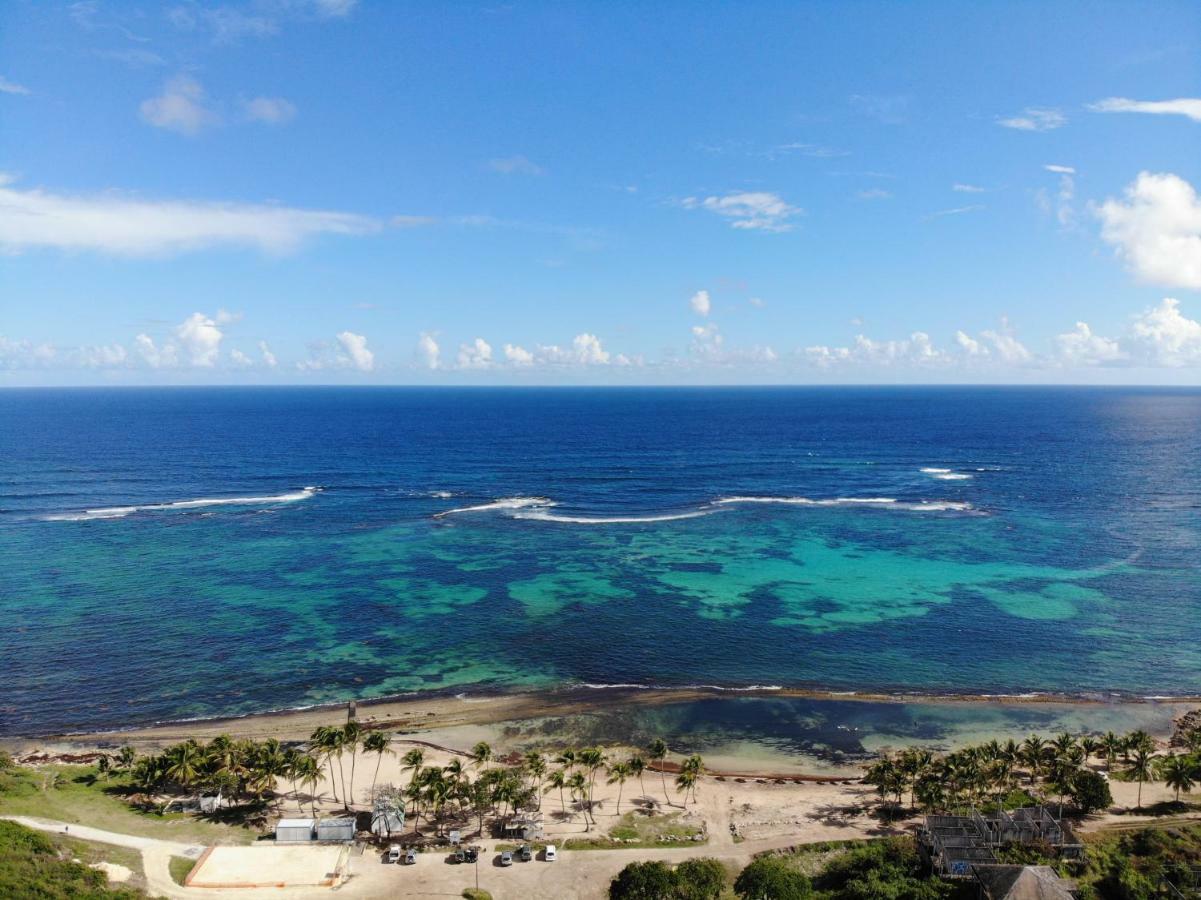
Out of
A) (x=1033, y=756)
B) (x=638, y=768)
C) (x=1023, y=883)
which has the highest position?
(x=1023, y=883)

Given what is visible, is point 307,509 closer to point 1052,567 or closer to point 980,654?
point 980,654

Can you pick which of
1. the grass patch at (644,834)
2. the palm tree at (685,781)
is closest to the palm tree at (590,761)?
the grass patch at (644,834)

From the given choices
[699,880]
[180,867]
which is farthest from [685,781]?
[180,867]

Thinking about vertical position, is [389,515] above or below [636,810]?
above

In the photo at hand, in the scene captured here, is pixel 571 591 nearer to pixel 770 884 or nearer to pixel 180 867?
pixel 770 884

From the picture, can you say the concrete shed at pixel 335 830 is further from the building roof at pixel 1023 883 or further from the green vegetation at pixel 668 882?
the building roof at pixel 1023 883

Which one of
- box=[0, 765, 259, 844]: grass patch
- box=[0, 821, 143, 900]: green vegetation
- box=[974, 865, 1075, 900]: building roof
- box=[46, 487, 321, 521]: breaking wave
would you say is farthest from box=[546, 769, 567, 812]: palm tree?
box=[46, 487, 321, 521]: breaking wave

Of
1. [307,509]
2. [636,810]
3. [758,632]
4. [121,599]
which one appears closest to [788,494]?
[758,632]

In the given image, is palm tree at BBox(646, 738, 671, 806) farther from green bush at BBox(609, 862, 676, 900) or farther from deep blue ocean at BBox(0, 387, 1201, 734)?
deep blue ocean at BBox(0, 387, 1201, 734)
